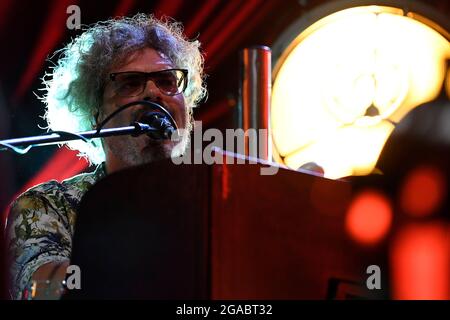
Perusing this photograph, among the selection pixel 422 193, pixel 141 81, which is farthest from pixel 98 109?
pixel 422 193

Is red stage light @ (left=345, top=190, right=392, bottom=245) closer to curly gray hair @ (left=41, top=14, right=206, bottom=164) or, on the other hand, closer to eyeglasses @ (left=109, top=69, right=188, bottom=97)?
eyeglasses @ (left=109, top=69, right=188, bottom=97)

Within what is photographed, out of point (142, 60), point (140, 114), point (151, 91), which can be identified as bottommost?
point (140, 114)

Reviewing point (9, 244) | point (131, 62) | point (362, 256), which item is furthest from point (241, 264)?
point (131, 62)

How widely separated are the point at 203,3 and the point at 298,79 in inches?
22.9

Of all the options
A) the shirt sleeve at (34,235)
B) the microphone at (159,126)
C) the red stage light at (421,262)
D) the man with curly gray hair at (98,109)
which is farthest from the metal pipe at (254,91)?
the red stage light at (421,262)

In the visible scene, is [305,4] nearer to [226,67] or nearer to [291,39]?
[291,39]

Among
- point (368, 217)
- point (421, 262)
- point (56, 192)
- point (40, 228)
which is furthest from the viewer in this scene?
point (56, 192)

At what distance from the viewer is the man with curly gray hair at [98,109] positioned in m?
1.86

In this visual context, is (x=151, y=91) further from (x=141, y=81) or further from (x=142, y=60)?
(x=142, y=60)

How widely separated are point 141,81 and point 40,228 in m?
0.69

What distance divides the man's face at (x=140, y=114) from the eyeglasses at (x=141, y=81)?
0.6 inches

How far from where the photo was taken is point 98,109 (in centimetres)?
265

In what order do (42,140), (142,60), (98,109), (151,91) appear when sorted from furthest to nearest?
1. (98,109)
2. (142,60)
3. (151,91)
4. (42,140)

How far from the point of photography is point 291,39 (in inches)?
149
